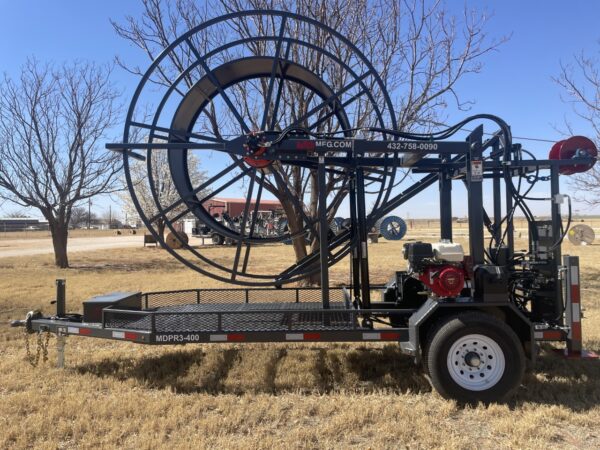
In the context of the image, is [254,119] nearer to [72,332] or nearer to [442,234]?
[442,234]

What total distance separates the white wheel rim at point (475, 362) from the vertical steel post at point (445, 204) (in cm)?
166

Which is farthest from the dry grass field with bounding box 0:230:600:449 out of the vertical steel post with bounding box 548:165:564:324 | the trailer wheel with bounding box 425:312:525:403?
the vertical steel post with bounding box 548:165:564:324

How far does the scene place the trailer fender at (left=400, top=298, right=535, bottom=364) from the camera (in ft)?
14.5

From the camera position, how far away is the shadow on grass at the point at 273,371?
477cm

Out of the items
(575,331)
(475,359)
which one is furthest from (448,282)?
(575,331)

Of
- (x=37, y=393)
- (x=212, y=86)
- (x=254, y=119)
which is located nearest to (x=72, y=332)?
(x=37, y=393)

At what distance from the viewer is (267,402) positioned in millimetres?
4332

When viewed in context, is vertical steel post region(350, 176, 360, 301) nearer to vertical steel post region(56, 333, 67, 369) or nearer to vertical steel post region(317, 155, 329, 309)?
vertical steel post region(317, 155, 329, 309)

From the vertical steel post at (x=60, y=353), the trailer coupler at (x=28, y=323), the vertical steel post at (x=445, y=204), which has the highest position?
the vertical steel post at (x=445, y=204)

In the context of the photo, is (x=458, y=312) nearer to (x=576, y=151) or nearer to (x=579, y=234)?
(x=579, y=234)

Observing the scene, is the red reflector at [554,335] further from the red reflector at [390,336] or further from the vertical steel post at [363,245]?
the vertical steel post at [363,245]

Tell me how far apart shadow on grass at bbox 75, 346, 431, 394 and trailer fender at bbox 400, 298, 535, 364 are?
1.81ft

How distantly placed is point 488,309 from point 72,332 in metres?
4.09

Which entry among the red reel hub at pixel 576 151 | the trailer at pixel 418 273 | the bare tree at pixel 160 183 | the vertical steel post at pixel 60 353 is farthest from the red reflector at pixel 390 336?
the bare tree at pixel 160 183
